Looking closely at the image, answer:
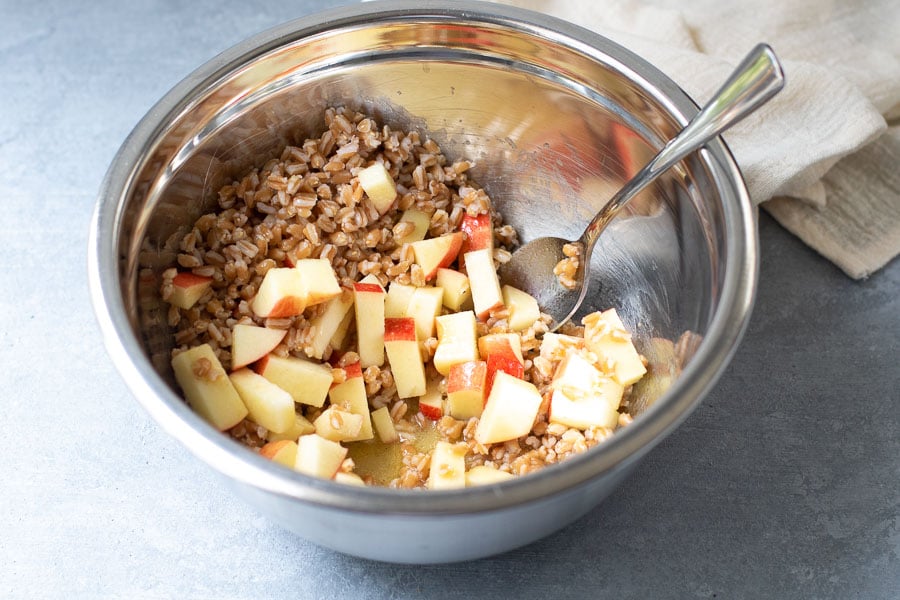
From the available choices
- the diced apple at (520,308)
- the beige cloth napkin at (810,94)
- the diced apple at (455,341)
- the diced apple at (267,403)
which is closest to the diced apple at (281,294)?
the diced apple at (267,403)

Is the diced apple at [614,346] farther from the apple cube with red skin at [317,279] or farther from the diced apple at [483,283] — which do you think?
the apple cube with red skin at [317,279]

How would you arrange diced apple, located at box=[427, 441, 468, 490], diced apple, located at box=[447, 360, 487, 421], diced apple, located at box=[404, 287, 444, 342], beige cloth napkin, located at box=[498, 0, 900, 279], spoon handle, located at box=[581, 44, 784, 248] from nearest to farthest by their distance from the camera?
spoon handle, located at box=[581, 44, 784, 248] → diced apple, located at box=[427, 441, 468, 490] → diced apple, located at box=[447, 360, 487, 421] → diced apple, located at box=[404, 287, 444, 342] → beige cloth napkin, located at box=[498, 0, 900, 279]

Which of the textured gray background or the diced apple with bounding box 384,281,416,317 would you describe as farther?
the diced apple with bounding box 384,281,416,317

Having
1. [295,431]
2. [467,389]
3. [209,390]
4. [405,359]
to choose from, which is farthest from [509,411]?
[209,390]

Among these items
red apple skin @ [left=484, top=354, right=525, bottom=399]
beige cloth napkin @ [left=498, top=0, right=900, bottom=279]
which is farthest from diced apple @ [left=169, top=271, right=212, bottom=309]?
beige cloth napkin @ [left=498, top=0, right=900, bottom=279]

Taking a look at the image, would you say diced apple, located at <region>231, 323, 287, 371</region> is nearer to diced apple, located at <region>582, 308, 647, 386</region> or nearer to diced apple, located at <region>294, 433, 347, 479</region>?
diced apple, located at <region>294, 433, 347, 479</region>
